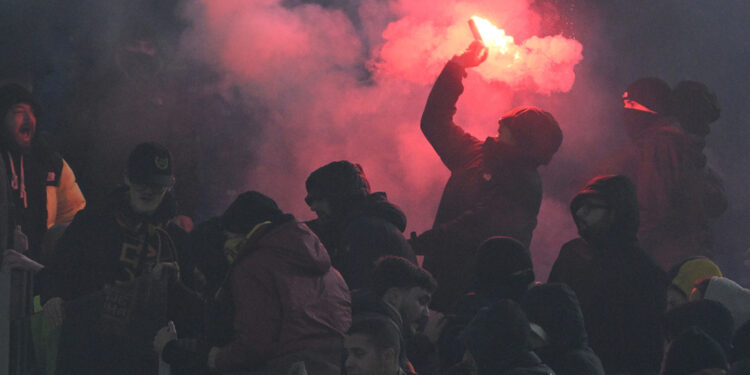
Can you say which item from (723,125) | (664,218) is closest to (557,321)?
(664,218)

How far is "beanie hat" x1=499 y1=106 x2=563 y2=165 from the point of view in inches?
223

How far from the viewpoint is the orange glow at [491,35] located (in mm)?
6534

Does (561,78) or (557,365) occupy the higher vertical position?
(561,78)

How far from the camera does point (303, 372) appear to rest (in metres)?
3.12

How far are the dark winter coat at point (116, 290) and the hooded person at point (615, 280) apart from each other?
1.97 meters

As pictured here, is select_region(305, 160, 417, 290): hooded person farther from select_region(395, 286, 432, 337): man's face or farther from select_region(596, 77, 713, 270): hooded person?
select_region(596, 77, 713, 270): hooded person

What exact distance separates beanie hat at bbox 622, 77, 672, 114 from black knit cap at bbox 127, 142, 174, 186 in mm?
3891

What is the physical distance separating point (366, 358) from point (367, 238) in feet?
3.79

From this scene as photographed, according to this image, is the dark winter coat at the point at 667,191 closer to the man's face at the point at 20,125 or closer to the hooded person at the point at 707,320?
the hooded person at the point at 707,320

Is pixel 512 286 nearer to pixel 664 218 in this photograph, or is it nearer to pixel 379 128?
pixel 664 218

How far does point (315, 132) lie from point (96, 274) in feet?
13.8

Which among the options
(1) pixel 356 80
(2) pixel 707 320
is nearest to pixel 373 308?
(2) pixel 707 320

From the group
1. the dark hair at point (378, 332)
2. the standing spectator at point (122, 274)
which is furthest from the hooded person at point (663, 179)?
the standing spectator at point (122, 274)

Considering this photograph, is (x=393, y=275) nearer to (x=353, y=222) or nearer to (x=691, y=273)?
(x=353, y=222)
